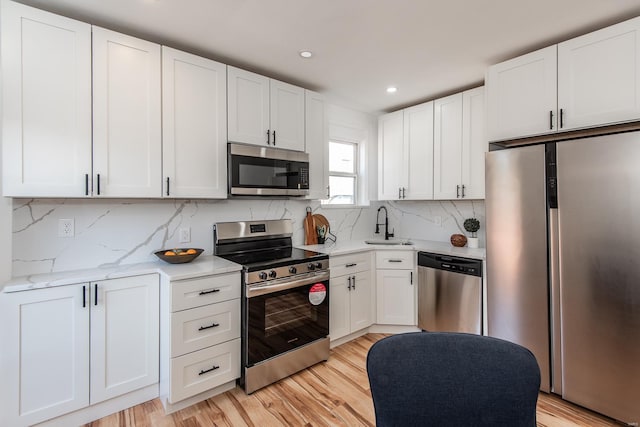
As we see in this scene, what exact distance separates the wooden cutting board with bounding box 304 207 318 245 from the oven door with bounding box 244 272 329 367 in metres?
0.73

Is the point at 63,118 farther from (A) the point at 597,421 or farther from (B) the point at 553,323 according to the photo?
(A) the point at 597,421

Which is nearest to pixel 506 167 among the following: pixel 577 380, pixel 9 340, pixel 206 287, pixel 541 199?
pixel 541 199

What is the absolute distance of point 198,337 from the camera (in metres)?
2.12

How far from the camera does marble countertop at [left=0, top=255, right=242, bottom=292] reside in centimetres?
180

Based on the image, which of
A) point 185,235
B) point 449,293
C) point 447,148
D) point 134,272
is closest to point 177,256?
point 134,272

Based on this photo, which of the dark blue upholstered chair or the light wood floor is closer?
the dark blue upholstered chair

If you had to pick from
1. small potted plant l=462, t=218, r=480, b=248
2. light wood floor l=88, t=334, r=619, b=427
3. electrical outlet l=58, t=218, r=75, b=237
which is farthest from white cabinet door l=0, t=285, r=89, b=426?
small potted plant l=462, t=218, r=480, b=248

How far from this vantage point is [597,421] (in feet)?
6.48

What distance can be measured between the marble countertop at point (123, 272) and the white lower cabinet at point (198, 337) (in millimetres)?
50

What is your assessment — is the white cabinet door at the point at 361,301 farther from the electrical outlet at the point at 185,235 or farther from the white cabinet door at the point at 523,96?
the white cabinet door at the point at 523,96

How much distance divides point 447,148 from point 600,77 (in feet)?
4.36

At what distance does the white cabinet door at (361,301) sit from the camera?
310 centimetres

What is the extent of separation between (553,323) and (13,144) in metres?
3.52

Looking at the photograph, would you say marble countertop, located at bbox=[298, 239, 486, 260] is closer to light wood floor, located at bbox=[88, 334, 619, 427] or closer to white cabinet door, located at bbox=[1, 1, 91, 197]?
light wood floor, located at bbox=[88, 334, 619, 427]
